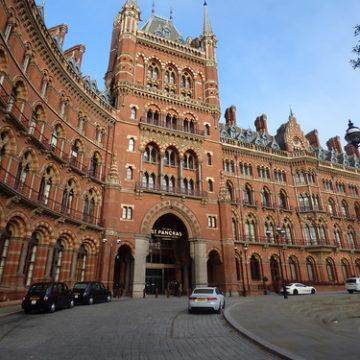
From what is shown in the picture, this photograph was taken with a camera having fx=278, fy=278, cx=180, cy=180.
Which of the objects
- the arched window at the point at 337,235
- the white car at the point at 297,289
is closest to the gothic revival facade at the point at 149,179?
the arched window at the point at 337,235

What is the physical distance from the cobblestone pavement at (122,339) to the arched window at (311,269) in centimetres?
3210

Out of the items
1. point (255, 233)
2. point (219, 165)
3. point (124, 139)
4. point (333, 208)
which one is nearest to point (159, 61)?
point (124, 139)

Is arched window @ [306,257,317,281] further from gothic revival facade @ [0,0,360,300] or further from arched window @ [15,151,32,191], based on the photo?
arched window @ [15,151,32,191]

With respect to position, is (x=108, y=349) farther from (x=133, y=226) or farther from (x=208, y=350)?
(x=133, y=226)

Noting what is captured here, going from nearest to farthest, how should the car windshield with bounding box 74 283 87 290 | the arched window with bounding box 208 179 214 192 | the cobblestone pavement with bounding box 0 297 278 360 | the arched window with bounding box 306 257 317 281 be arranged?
the cobblestone pavement with bounding box 0 297 278 360
the car windshield with bounding box 74 283 87 290
the arched window with bounding box 208 179 214 192
the arched window with bounding box 306 257 317 281

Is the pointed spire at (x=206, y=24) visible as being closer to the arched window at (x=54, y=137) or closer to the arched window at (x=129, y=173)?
the arched window at (x=129, y=173)

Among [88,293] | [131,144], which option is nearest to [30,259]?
[88,293]

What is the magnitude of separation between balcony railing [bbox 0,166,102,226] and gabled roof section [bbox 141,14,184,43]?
2965cm

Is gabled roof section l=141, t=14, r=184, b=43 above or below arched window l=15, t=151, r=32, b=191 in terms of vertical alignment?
above

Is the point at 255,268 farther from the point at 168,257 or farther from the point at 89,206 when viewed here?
the point at 89,206

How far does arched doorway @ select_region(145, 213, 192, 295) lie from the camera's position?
33094 mm

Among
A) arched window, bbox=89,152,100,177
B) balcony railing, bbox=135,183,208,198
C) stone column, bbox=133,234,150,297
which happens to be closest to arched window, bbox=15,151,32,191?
arched window, bbox=89,152,100,177

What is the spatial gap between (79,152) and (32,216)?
8992mm

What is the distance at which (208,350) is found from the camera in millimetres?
7668
